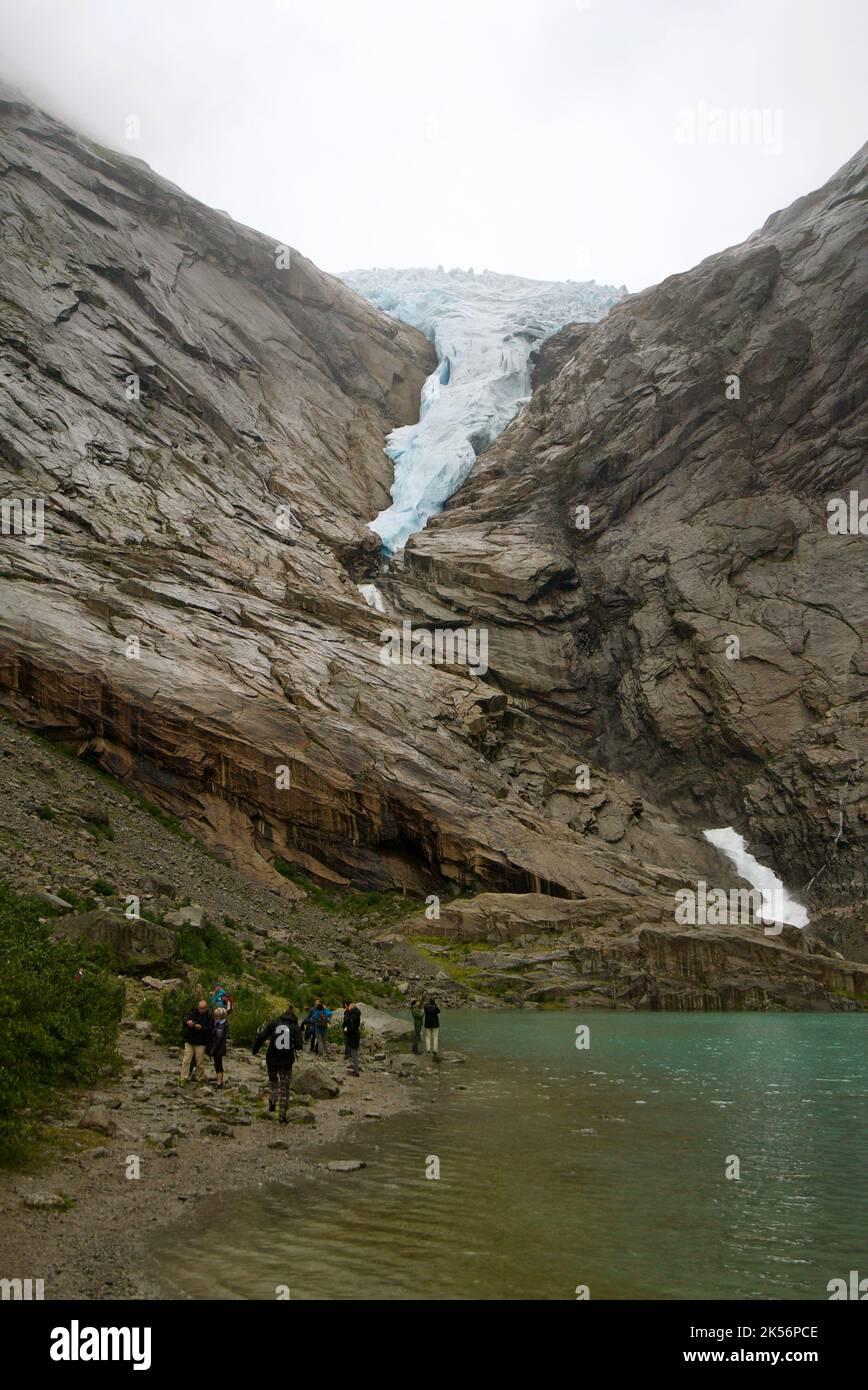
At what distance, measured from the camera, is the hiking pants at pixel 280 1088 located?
→ 49.4 ft

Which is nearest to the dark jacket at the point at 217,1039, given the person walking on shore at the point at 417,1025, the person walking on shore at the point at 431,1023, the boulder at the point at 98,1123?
the boulder at the point at 98,1123

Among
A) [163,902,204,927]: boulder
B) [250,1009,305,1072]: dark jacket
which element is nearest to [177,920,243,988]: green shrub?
[163,902,204,927]: boulder

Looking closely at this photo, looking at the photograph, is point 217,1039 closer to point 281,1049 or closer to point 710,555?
point 281,1049

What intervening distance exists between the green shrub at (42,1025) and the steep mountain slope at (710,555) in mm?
51656

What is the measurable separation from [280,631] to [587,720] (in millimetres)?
34408

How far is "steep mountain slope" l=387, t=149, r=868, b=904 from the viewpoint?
7256cm

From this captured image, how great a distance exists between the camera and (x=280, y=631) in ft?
195

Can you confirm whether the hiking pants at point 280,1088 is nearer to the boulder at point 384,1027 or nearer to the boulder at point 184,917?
the boulder at point 384,1027

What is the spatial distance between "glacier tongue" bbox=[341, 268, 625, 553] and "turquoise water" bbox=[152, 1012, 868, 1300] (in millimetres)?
78408

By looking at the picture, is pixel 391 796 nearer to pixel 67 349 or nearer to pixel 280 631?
pixel 280 631

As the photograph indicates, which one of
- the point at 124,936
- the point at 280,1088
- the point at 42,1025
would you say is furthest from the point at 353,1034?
the point at 42,1025

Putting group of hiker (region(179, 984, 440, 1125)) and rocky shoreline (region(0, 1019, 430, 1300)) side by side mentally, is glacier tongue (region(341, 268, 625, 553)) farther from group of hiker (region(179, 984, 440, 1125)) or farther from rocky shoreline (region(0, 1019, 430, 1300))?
rocky shoreline (region(0, 1019, 430, 1300))

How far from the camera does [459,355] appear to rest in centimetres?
12419
